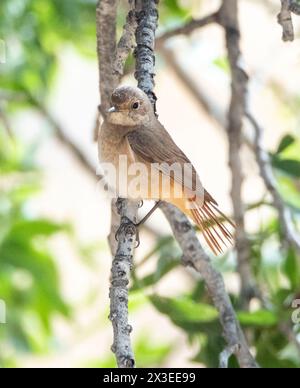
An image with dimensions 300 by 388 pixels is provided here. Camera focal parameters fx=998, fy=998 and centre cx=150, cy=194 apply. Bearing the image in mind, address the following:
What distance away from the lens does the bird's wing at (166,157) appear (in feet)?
8.87

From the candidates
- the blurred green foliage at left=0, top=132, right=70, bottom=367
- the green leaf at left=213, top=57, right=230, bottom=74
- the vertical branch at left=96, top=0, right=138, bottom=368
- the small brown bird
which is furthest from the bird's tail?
the blurred green foliage at left=0, top=132, right=70, bottom=367

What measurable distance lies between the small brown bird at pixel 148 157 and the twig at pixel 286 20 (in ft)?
1.42

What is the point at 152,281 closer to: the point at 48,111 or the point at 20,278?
the point at 20,278

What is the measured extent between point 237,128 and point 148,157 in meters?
1.12

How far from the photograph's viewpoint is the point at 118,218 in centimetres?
290

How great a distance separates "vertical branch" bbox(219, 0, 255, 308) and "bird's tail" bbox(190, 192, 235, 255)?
77 centimetres

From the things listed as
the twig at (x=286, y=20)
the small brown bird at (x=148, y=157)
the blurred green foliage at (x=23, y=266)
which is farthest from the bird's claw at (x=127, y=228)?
the blurred green foliage at (x=23, y=266)

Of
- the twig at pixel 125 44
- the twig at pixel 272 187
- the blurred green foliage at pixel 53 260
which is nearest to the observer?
the twig at pixel 125 44

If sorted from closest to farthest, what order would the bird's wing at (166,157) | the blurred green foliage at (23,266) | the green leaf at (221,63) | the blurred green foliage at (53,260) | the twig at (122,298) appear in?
1. the twig at (122,298)
2. the bird's wing at (166,157)
3. the blurred green foliage at (53,260)
4. the green leaf at (221,63)
5. the blurred green foliage at (23,266)

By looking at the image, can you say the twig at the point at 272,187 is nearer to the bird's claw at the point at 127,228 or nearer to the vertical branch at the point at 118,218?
the vertical branch at the point at 118,218

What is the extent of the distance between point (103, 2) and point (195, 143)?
4.04 metres

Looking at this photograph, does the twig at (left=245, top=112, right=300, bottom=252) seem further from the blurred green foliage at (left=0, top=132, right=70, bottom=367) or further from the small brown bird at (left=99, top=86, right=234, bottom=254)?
the blurred green foliage at (left=0, top=132, right=70, bottom=367)

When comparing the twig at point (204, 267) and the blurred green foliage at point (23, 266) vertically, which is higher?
the blurred green foliage at point (23, 266)

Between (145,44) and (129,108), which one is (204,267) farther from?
(145,44)
